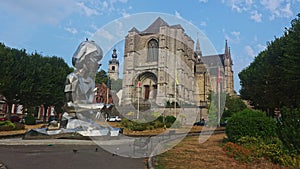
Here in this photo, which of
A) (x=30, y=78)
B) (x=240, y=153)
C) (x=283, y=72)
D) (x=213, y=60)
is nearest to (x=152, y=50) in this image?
(x=213, y=60)

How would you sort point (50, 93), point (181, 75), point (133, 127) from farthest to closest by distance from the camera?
point (181, 75)
point (50, 93)
point (133, 127)

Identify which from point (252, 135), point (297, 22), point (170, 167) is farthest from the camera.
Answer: point (297, 22)

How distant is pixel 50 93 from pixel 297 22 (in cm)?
2922

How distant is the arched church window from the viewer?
56469 mm

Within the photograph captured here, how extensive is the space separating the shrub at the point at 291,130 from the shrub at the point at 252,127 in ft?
9.38

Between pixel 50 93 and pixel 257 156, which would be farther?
pixel 50 93

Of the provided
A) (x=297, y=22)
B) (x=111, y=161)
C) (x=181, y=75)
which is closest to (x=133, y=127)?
(x=111, y=161)

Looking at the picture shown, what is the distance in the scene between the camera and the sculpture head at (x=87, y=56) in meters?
14.1

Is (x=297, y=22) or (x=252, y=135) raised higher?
(x=297, y=22)

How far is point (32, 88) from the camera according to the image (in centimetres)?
3102

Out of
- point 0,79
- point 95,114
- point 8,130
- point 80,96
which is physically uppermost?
point 0,79

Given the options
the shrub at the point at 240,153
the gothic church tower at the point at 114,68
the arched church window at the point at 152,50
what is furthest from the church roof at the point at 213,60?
the shrub at the point at 240,153

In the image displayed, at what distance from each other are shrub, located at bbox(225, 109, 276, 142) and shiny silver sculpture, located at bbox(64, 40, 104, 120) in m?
7.49

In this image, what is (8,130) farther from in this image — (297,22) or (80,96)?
(297,22)
